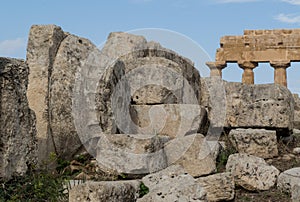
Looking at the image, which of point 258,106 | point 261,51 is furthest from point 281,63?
point 258,106

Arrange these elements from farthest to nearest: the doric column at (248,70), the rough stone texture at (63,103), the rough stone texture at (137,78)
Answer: the doric column at (248,70) < the rough stone texture at (137,78) < the rough stone texture at (63,103)

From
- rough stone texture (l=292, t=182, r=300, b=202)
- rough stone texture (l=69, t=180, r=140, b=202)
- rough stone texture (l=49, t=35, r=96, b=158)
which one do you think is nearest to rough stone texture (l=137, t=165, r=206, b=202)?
rough stone texture (l=69, t=180, r=140, b=202)

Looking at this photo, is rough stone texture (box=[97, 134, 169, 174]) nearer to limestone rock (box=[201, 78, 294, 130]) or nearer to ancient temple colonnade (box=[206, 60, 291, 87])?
limestone rock (box=[201, 78, 294, 130])

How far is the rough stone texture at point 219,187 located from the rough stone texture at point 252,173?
0.58m

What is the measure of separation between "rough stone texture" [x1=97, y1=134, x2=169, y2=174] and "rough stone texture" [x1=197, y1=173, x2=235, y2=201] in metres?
0.78

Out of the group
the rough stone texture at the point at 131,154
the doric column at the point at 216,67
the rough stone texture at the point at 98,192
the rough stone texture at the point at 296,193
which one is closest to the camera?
the rough stone texture at the point at 98,192

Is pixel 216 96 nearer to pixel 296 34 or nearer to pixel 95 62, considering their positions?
pixel 95 62

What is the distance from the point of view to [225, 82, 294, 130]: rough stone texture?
399 inches

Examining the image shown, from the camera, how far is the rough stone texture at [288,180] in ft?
24.9

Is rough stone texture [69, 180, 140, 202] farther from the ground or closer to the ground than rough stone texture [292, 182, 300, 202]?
farther from the ground

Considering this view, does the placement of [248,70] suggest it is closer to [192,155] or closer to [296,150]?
[296,150]

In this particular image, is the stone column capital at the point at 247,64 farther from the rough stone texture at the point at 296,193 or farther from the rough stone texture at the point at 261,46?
the rough stone texture at the point at 296,193

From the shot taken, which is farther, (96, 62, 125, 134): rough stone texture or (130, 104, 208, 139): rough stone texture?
(130, 104, 208, 139): rough stone texture

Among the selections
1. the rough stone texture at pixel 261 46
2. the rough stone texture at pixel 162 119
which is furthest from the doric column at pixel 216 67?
the rough stone texture at pixel 162 119
